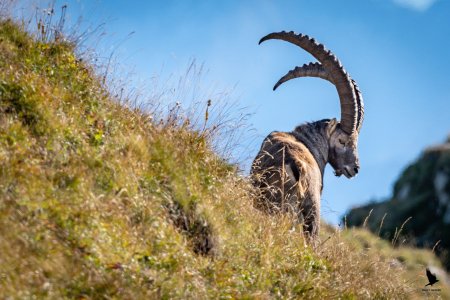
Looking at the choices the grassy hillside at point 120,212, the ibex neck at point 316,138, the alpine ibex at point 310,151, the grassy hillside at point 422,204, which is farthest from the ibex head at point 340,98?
the grassy hillside at point 422,204

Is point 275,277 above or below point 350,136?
below

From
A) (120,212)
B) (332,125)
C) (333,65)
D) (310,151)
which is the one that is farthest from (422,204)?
(120,212)

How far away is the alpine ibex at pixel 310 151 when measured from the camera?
38.5 ft

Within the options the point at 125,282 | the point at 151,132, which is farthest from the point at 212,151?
the point at 125,282

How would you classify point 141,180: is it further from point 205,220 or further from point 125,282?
point 125,282

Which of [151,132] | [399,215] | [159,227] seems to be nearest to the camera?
[159,227]

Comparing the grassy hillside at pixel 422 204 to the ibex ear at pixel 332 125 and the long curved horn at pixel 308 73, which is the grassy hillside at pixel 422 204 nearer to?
the ibex ear at pixel 332 125

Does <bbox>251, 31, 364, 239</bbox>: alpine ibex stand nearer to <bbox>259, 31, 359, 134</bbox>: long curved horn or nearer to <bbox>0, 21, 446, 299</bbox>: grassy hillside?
<bbox>259, 31, 359, 134</bbox>: long curved horn

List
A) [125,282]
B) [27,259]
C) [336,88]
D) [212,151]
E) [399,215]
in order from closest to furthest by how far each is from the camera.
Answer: [27,259]
[125,282]
[212,151]
[336,88]
[399,215]

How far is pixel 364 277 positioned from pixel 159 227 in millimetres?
4203

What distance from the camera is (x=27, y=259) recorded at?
6.48m

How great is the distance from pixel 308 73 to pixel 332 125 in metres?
1.08

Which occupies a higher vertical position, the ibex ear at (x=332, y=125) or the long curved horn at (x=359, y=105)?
the long curved horn at (x=359, y=105)

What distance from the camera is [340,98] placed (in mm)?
14312
